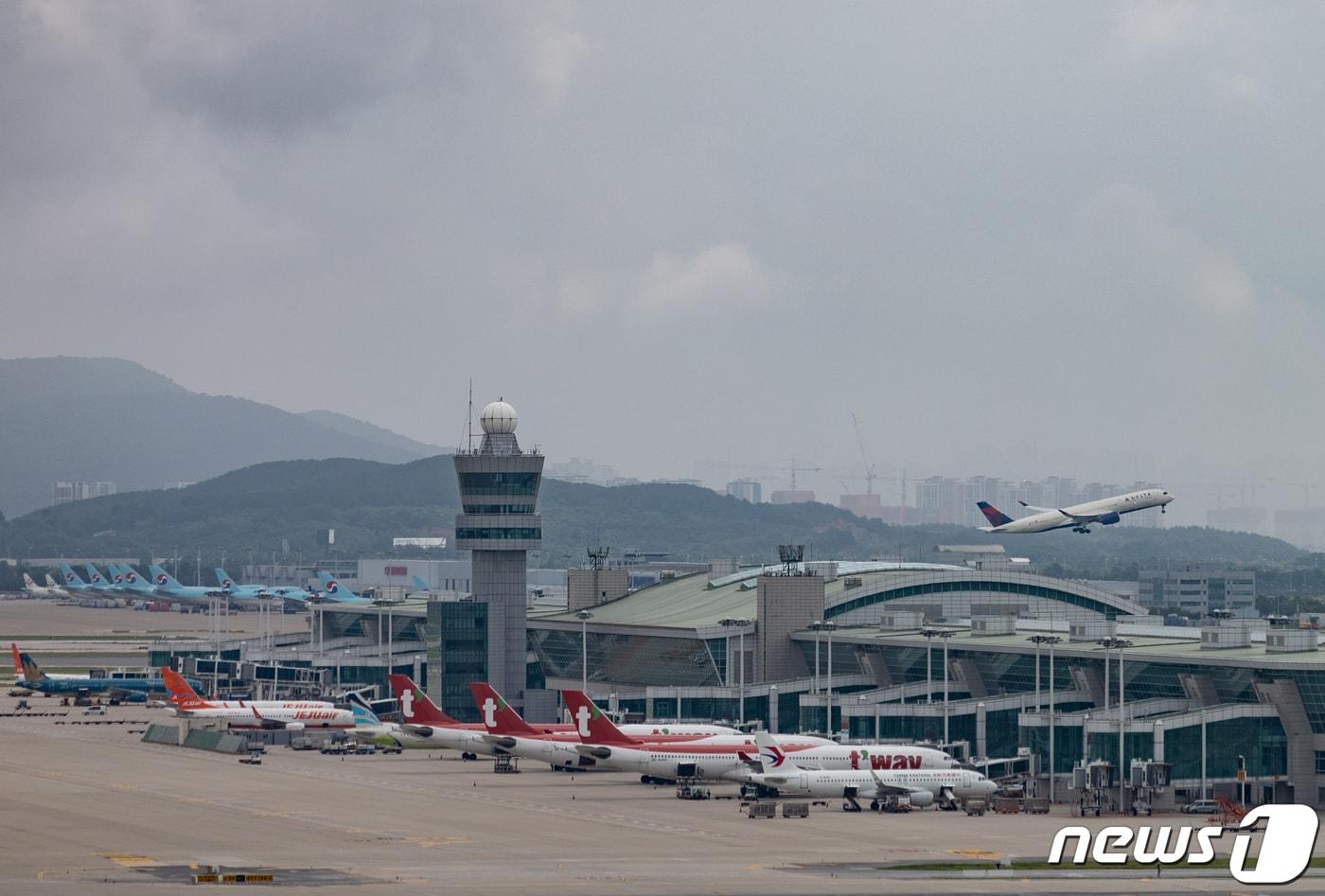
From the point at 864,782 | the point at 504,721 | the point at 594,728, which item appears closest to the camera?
the point at 864,782

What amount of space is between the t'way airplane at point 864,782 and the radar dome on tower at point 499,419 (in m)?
64.6

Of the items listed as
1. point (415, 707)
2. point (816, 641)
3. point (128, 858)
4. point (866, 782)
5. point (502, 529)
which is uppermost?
point (502, 529)

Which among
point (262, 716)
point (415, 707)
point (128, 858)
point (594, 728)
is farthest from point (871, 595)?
point (128, 858)

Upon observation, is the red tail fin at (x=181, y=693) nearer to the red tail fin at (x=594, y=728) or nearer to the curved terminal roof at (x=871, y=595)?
the curved terminal roof at (x=871, y=595)

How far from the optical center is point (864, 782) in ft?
412

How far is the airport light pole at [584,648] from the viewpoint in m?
181

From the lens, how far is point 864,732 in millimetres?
151750

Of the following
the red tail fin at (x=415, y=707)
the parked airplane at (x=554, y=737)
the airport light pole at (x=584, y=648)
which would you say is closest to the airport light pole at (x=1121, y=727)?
the parked airplane at (x=554, y=737)

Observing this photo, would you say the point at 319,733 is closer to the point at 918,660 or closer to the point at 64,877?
the point at 918,660

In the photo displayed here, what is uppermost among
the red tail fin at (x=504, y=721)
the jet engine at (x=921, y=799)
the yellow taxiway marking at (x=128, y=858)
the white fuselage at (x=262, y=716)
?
the red tail fin at (x=504, y=721)

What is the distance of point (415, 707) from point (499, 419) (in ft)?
127

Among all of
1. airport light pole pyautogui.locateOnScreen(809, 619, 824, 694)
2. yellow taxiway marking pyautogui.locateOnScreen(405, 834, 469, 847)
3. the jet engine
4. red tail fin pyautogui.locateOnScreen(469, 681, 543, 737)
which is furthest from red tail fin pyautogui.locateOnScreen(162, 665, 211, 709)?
yellow taxiway marking pyautogui.locateOnScreen(405, 834, 469, 847)

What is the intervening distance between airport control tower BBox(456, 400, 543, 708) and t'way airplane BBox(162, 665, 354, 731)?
1656 cm

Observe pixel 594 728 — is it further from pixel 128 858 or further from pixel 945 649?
pixel 128 858
